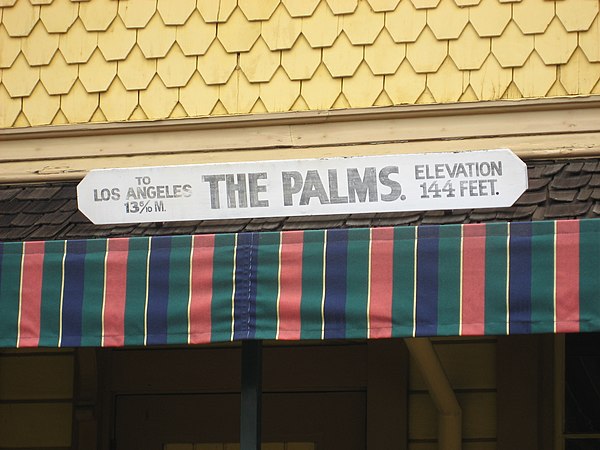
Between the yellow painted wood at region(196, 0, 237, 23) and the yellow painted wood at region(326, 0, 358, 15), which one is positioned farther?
the yellow painted wood at region(196, 0, 237, 23)

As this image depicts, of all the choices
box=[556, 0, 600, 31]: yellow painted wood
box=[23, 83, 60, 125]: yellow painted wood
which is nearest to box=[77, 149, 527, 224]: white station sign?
box=[23, 83, 60, 125]: yellow painted wood

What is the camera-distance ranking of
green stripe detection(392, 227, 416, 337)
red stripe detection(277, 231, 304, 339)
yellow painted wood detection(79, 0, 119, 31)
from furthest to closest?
yellow painted wood detection(79, 0, 119, 31) → red stripe detection(277, 231, 304, 339) → green stripe detection(392, 227, 416, 337)

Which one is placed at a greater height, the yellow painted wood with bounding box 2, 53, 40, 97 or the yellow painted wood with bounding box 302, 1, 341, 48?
the yellow painted wood with bounding box 302, 1, 341, 48

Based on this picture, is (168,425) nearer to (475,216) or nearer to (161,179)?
(161,179)

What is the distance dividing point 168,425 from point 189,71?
96.1 inches

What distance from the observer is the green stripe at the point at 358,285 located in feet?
19.6

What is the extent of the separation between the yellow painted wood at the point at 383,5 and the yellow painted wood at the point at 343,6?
0.34ft

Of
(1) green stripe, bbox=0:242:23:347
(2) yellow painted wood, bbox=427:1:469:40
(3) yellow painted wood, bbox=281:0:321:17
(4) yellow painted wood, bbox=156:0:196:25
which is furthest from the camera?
(4) yellow painted wood, bbox=156:0:196:25

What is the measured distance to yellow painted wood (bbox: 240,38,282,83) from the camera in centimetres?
746

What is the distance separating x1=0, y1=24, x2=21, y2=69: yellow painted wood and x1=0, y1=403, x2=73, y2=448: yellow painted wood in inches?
92.7

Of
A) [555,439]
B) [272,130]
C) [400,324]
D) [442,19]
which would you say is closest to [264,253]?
[400,324]

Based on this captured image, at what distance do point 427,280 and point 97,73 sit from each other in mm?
2902

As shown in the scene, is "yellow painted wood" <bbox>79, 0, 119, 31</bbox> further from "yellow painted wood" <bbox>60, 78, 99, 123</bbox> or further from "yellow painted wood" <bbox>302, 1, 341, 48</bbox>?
"yellow painted wood" <bbox>302, 1, 341, 48</bbox>

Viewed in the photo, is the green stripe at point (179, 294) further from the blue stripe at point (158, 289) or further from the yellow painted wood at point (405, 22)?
the yellow painted wood at point (405, 22)
